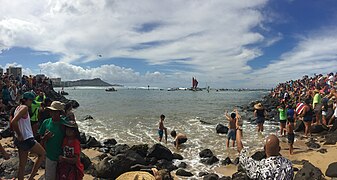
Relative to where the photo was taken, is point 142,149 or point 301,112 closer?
point 142,149

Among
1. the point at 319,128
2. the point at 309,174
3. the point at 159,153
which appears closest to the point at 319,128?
the point at 319,128

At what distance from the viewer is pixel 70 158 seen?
14.4ft

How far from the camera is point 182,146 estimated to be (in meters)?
12.4

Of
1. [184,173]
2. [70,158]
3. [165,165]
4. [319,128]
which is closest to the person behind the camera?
[70,158]

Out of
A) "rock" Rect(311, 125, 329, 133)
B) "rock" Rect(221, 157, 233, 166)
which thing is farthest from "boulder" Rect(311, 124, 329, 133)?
"rock" Rect(221, 157, 233, 166)

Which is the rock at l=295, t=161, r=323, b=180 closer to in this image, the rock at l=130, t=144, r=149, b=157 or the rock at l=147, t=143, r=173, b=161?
the rock at l=147, t=143, r=173, b=161

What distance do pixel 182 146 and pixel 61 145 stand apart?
8.38 m

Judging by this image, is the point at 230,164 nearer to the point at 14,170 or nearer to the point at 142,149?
the point at 142,149

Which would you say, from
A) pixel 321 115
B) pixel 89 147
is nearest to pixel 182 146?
pixel 89 147

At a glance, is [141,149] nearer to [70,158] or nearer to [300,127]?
[70,158]

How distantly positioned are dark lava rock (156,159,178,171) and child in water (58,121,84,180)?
4.74 meters

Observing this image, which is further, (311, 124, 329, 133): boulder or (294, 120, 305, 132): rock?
(294, 120, 305, 132): rock

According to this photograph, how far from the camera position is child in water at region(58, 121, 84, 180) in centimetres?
441

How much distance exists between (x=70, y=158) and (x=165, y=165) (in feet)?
17.1
